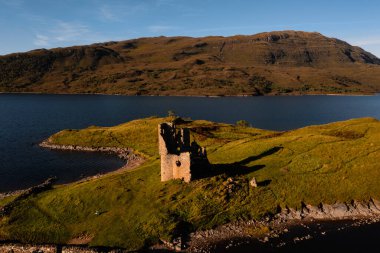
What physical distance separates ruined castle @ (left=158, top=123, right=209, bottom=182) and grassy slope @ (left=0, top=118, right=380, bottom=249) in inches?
61.4

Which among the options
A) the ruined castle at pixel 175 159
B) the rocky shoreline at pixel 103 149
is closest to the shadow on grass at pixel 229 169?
the ruined castle at pixel 175 159

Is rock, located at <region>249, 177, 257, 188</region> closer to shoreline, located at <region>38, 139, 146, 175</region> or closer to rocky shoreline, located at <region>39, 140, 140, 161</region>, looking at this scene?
shoreline, located at <region>38, 139, 146, 175</region>

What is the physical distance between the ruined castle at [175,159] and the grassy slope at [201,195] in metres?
1.56

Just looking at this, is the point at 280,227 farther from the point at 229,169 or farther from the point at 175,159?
the point at 175,159

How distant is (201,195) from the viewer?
53.8 metres

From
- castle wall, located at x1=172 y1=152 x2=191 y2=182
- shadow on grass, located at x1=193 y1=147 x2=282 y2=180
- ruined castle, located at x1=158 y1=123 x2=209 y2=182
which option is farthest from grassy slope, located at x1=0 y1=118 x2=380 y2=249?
ruined castle, located at x1=158 y1=123 x2=209 y2=182

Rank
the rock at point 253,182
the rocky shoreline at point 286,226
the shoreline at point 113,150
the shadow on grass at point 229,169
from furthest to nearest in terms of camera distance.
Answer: the shoreline at point 113,150, the shadow on grass at point 229,169, the rock at point 253,182, the rocky shoreline at point 286,226

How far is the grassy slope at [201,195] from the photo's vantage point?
49.5 meters

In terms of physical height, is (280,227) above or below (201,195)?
below

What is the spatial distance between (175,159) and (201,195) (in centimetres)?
697

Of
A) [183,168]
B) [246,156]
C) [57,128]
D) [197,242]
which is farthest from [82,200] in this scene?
[57,128]

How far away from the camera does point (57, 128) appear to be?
7274 inches

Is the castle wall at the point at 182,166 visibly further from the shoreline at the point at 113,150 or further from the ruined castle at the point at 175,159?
the shoreline at the point at 113,150

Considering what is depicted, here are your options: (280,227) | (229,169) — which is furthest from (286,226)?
(229,169)
